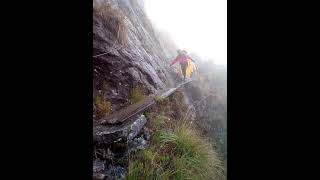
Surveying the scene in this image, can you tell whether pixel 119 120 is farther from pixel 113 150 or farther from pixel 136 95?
pixel 136 95

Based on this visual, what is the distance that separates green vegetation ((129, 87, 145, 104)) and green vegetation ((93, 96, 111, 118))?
218 mm

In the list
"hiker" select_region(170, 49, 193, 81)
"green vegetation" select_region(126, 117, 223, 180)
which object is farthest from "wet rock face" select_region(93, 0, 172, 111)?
"green vegetation" select_region(126, 117, 223, 180)

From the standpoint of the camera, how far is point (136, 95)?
204 cm

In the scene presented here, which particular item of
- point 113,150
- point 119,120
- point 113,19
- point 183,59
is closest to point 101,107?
point 119,120

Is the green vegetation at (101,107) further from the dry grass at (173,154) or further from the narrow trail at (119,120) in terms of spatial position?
the dry grass at (173,154)

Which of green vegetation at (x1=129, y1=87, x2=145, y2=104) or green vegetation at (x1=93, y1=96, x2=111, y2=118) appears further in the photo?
green vegetation at (x1=129, y1=87, x2=145, y2=104)

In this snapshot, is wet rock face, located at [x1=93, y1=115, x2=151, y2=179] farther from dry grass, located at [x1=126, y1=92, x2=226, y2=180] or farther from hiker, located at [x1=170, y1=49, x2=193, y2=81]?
hiker, located at [x1=170, y1=49, x2=193, y2=81]

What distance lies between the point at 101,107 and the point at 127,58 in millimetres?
547

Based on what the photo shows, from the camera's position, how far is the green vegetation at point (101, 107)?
1.77m

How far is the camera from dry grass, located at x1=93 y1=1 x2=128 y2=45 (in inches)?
77.6

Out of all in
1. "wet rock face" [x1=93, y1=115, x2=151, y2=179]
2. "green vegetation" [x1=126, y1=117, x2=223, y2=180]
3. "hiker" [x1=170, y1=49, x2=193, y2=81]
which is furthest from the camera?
"hiker" [x1=170, y1=49, x2=193, y2=81]

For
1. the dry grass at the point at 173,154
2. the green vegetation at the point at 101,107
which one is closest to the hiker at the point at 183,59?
the dry grass at the point at 173,154
